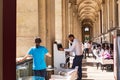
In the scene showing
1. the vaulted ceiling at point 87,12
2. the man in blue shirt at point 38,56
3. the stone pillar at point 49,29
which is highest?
the vaulted ceiling at point 87,12

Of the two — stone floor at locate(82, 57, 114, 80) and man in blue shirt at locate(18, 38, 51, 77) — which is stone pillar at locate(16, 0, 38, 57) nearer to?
man in blue shirt at locate(18, 38, 51, 77)

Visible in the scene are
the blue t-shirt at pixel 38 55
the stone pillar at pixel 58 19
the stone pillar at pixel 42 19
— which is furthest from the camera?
the stone pillar at pixel 58 19

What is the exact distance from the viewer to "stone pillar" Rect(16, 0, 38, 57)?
9680mm

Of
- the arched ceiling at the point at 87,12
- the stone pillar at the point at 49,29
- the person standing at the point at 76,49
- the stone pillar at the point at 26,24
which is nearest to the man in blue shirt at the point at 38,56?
the stone pillar at the point at 26,24

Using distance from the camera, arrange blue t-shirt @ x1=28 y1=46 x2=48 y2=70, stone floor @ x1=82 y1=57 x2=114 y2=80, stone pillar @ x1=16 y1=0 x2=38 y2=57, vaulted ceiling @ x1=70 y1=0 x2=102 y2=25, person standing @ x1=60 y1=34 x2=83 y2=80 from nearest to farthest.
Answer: blue t-shirt @ x1=28 y1=46 x2=48 y2=70 < stone pillar @ x1=16 y1=0 x2=38 y2=57 < person standing @ x1=60 y1=34 x2=83 y2=80 < stone floor @ x1=82 y1=57 x2=114 y2=80 < vaulted ceiling @ x1=70 y1=0 x2=102 y2=25

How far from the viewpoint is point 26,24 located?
9781mm

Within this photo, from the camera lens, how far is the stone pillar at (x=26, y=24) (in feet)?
31.8

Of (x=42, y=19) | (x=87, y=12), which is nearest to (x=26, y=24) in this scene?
(x=42, y=19)

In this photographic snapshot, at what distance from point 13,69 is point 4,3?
0.53 m

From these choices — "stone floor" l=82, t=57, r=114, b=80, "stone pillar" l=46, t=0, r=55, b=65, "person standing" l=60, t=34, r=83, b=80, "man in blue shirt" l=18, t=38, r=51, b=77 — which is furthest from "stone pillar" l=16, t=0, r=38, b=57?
"stone floor" l=82, t=57, r=114, b=80

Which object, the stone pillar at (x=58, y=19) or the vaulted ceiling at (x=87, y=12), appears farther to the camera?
the vaulted ceiling at (x=87, y=12)

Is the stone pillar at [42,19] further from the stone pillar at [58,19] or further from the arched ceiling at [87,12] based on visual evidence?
the arched ceiling at [87,12]

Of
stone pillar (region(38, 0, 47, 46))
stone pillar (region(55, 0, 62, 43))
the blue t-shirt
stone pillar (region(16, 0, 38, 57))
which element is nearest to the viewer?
the blue t-shirt

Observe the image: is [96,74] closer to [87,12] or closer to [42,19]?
[42,19]
